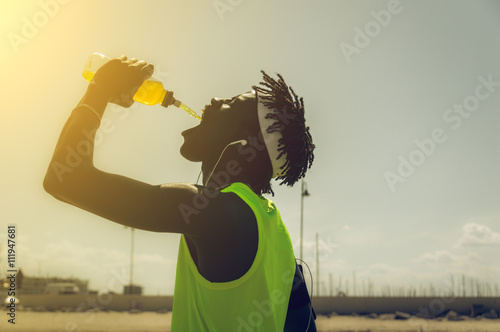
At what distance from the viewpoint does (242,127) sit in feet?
7.45

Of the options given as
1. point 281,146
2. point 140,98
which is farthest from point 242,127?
point 140,98

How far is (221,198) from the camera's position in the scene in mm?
1896

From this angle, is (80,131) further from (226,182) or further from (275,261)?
(275,261)

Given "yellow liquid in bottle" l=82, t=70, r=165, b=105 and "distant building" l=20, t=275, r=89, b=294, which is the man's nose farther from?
"distant building" l=20, t=275, r=89, b=294

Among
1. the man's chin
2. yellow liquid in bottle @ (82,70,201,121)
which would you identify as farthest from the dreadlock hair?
yellow liquid in bottle @ (82,70,201,121)

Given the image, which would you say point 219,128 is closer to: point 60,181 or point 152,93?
point 60,181

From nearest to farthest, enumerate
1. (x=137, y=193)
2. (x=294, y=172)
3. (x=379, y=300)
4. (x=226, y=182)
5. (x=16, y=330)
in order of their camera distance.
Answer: (x=137, y=193), (x=226, y=182), (x=294, y=172), (x=16, y=330), (x=379, y=300)

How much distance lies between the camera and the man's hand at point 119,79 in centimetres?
182

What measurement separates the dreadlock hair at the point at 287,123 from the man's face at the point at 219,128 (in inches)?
3.3

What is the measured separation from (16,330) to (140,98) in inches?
867

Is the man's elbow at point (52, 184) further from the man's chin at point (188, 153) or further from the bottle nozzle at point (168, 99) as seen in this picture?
the bottle nozzle at point (168, 99)

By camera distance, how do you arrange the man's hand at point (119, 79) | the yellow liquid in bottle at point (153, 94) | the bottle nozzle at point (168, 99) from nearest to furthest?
the man's hand at point (119, 79) < the bottle nozzle at point (168, 99) < the yellow liquid in bottle at point (153, 94)

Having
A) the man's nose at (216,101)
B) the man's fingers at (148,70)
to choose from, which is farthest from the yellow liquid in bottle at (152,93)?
the man's fingers at (148,70)

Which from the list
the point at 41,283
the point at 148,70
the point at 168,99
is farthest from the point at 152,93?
the point at 41,283
